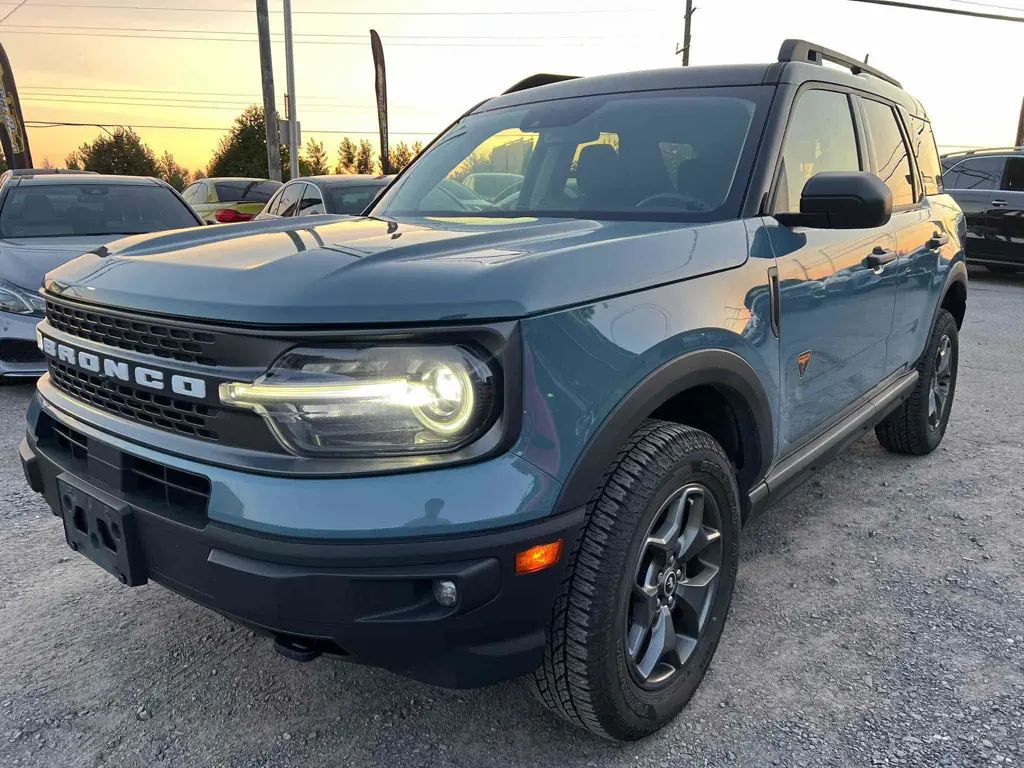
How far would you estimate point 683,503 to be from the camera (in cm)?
206

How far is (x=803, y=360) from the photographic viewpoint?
2.54m

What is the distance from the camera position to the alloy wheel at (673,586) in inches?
77.8

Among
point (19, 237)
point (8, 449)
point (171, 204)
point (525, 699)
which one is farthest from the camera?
point (171, 204)

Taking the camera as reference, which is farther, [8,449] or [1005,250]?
[1005,250]

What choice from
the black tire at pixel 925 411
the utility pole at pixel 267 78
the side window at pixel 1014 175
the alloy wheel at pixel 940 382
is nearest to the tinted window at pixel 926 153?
the black tire at pixel 925 411

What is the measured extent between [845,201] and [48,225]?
20.6ft

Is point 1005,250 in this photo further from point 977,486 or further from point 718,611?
point 718,611

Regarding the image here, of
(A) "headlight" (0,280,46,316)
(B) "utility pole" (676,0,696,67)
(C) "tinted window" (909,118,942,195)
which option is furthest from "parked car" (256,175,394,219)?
(B) "utility pole" (676,0,696,67)

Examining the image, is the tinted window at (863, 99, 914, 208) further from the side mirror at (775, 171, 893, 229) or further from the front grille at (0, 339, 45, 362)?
the front grille at (0, 339, 45, 362)

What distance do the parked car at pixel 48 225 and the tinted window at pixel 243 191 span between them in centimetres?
542

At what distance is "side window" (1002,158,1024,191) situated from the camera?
11.3 m

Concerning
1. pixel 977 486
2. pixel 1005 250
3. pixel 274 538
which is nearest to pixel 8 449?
pixel 274 538

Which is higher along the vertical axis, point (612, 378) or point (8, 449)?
point (612, 378)

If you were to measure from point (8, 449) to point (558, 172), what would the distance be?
359 cm
